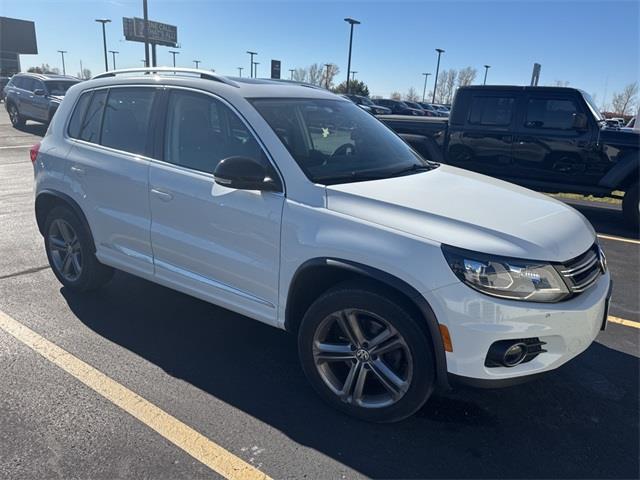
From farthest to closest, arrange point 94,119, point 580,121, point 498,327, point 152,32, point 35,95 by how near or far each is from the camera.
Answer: point 152,32 → point 35,95 → point 580,121 → point 94,119 → point 498,327

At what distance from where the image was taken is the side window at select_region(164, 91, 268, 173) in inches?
127

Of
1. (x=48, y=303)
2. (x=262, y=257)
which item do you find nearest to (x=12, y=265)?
(x=48, y=303)

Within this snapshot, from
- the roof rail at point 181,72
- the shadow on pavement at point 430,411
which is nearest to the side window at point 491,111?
the shadow on pavement at point 430,411

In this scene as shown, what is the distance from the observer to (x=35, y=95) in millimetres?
16500

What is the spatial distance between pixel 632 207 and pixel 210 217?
22.8 ft

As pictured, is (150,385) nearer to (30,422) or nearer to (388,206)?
(30,422)

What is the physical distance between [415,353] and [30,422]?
210cm

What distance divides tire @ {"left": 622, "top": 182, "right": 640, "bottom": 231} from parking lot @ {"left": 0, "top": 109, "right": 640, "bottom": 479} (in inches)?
163

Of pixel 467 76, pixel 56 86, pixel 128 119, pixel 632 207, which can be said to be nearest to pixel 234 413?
pixel 128 119

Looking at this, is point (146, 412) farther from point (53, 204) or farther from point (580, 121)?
point (580, 121)

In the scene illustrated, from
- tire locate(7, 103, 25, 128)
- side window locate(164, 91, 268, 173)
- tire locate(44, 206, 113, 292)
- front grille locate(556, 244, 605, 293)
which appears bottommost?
tire locate(7, 103, 25, 128)

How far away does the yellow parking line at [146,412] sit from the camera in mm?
2477

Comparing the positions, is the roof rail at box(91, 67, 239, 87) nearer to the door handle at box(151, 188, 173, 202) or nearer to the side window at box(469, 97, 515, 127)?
the door handle at box(151, 188, 173, 202)

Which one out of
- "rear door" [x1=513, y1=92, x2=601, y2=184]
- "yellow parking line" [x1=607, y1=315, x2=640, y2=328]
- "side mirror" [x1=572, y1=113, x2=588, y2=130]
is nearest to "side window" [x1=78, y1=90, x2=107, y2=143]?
"yellow parking line" [x1=607, y1=315, x2=640, y2=328]
